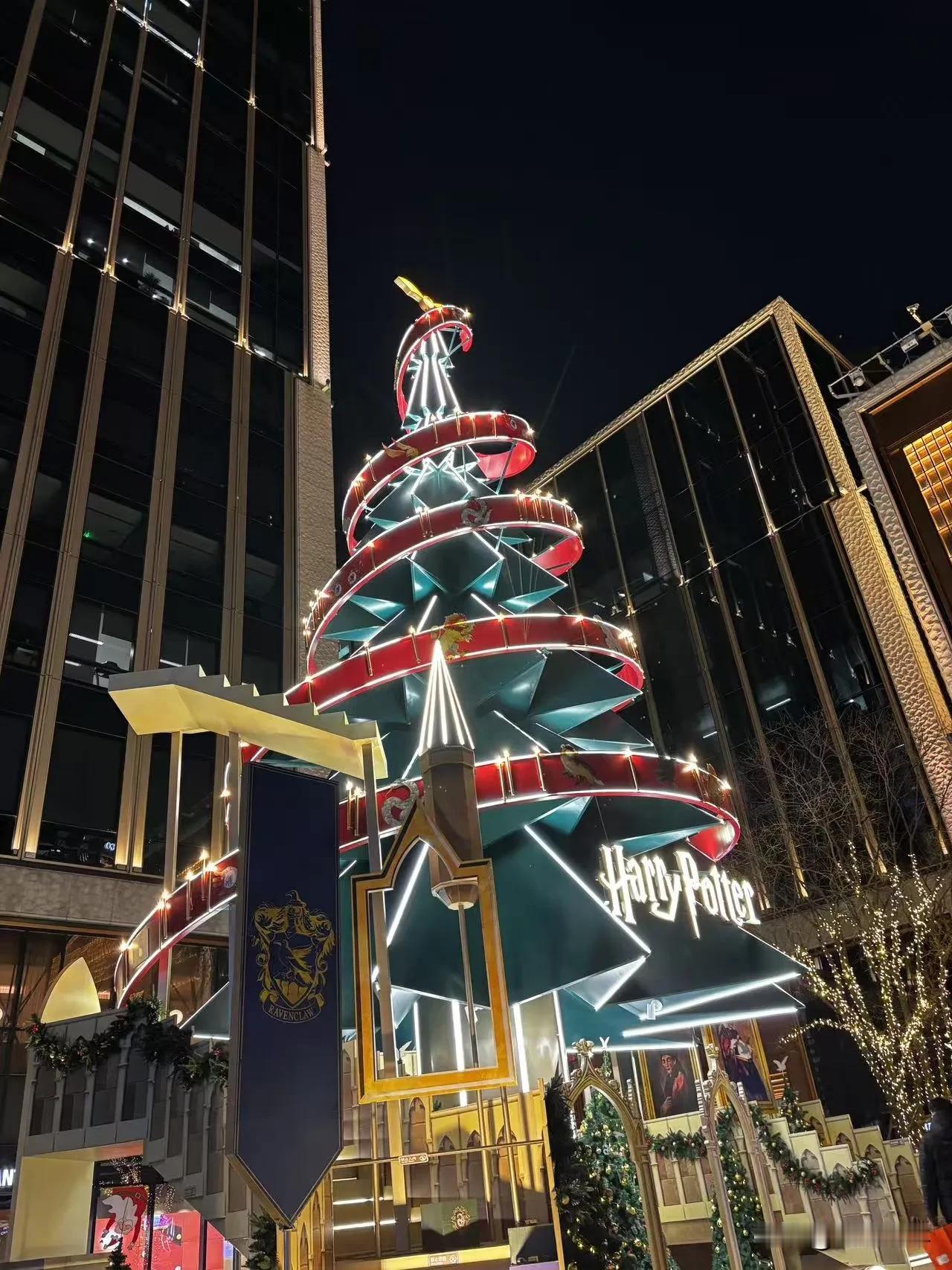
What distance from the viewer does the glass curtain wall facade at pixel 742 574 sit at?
35625 mm

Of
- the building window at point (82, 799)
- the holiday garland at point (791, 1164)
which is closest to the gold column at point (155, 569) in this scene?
the building window at point (82, 799)

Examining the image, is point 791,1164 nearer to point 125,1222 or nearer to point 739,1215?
point 739,1215

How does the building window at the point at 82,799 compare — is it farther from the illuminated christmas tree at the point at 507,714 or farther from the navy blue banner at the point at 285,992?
the navy blue banner at the point at 285,992

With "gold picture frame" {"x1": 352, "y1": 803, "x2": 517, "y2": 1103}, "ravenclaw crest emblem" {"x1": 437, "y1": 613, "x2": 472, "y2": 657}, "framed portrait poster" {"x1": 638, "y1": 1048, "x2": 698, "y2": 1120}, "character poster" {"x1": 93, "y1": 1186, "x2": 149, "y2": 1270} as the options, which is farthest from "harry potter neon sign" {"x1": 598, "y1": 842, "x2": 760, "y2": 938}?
"framed portrait poster" {"x1": 638, "y1": 1048, "x2": 698, "y2": 1120}

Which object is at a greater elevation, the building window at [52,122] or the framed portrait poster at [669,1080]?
the building window at [52,122]

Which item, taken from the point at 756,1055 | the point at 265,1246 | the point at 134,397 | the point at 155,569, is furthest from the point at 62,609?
the point at 756,1055

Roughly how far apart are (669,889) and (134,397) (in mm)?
29652

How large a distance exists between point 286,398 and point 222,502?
27.6 ft

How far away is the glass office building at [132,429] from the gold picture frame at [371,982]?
20.2 metres

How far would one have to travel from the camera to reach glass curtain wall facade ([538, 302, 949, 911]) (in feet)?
117

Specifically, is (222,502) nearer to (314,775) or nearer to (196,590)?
(196,590)

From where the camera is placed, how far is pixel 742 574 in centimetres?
4212

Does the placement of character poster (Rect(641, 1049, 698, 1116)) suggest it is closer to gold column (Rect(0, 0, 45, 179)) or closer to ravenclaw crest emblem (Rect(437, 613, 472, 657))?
ravenclaw crest emblem (Rect(437, 613, 472, 657))

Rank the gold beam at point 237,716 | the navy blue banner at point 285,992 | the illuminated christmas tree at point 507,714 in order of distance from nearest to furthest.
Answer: the navy blue banner at point 285,992, the gold beam at point 237,716, the illuminated christmas tree at point 507,714
